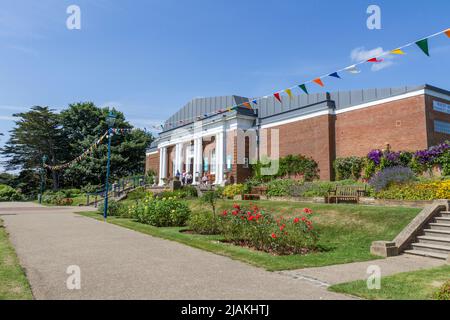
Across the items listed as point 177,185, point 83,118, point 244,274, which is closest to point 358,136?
point 177,185

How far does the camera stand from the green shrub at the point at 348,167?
70.1 ft

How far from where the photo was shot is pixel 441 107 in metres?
19.9

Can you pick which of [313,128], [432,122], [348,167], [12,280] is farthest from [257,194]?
[12,280]

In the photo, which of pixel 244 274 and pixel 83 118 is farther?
Answer: pixel 83 118

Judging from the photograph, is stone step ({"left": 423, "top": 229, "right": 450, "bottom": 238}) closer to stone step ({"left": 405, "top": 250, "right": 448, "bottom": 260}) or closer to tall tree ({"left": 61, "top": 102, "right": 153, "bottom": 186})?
stone step ({"left": 405, "top": 250, "right": 448, "bottom": 260})

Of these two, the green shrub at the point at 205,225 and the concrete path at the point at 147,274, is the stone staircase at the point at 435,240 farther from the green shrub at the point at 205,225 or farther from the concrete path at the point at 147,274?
the green shrub at the point at 205,225

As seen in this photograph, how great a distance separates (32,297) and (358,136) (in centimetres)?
2094

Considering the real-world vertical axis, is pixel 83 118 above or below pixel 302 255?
above

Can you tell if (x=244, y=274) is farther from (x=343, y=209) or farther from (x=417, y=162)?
(x=417, y=162)

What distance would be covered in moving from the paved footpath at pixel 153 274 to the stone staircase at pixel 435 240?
0.78 meters

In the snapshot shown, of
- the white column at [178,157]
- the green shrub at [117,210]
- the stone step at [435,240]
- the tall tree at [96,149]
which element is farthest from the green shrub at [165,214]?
the tall tree at [96,149]

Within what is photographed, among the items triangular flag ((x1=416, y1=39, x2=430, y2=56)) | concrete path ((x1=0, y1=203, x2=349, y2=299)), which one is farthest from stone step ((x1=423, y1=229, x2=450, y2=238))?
concrete path ((x1=0, y1=203, x2=349, y2=299))

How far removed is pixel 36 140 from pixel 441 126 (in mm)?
49588
